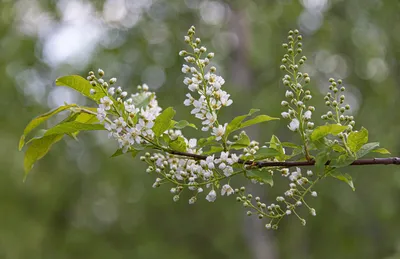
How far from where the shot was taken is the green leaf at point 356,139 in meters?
1.44

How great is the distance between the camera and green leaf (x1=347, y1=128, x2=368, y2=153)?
144 cm

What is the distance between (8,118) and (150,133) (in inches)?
343

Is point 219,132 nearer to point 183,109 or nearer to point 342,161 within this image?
point 342,161

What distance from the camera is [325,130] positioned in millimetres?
1427

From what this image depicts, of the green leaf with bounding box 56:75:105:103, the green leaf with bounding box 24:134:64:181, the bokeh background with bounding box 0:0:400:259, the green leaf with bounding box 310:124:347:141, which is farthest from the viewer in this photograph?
the bokeh background with bounding box 0:0:400:259

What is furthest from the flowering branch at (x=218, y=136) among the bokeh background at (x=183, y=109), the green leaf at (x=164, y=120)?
the bokeh background at (x=183, y=109)

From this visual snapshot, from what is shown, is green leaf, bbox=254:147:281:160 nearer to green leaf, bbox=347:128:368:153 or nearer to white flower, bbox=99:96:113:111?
green leaf, bbox=347:128:368:153

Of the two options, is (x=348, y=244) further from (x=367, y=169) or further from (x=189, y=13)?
(x=189, y=13)

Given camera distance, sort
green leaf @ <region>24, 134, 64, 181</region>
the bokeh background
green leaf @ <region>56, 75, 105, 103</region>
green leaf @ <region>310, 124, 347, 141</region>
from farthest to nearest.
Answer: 1. the bokeh background
2. green leaf @ <region>24, 134, 64, 181</region>
3. green leaf @ <region>56, 75, 105, 103</region>
4. green leaf @ <region>310, 124, 347, 141</region>

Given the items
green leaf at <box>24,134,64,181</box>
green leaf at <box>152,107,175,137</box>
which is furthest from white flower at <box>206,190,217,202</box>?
green leaf at <box>24,134,64,181</box>

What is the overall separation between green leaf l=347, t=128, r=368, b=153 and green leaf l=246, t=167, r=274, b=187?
229mm

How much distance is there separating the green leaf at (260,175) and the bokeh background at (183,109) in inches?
241

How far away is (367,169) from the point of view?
8.30 meters

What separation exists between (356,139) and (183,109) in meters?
7.08
